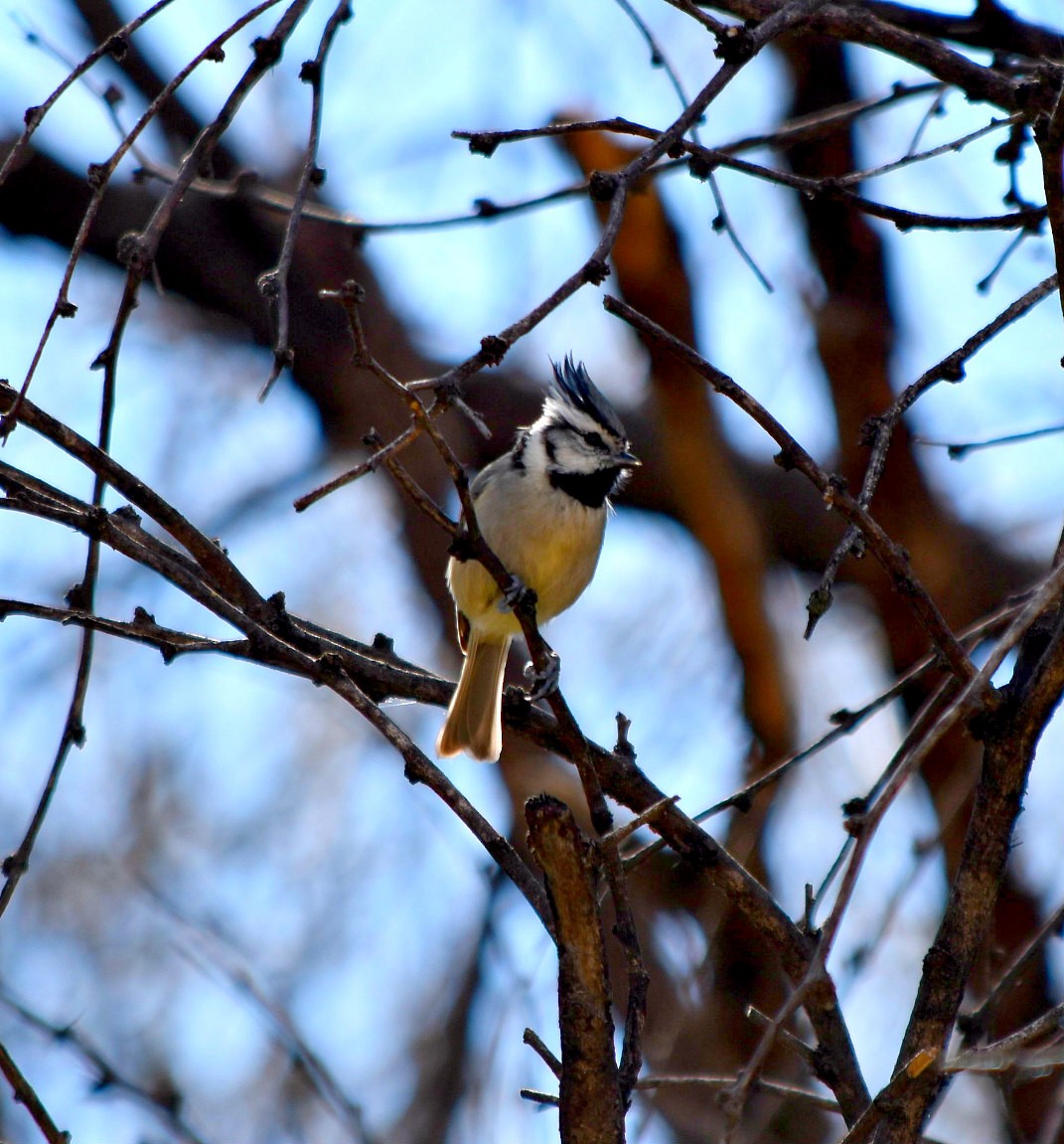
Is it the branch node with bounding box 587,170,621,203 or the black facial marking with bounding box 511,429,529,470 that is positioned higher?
the black facial marking with bounding box 511,429,529,470

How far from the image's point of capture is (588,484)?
508 centimetres

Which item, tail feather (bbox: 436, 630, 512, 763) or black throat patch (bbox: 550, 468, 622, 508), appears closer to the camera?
tail feather (bbox: 436, 630, 512, 763)

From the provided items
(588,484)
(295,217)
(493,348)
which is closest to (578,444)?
(588,484)

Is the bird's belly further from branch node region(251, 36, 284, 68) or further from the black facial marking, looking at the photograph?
branch node region(251, 36, 284, 68)

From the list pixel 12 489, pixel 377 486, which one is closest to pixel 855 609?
pixel 377 486

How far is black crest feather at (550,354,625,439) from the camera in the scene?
5.20m

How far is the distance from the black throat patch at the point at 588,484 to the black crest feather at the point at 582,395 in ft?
0.52

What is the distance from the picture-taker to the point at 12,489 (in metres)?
2.51

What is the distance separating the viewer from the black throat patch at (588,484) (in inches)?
196

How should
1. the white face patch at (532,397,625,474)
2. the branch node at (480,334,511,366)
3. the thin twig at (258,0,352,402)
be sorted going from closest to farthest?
the branch node at (480,334,511,366) → the thin twig at (258,0,352,402) → the white face patch at (532,397,625,474)

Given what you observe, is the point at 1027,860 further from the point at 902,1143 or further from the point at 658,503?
the point at 902,1143

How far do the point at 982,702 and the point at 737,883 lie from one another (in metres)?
0.58

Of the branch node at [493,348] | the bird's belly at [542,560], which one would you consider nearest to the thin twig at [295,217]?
the branch node at [493,348]

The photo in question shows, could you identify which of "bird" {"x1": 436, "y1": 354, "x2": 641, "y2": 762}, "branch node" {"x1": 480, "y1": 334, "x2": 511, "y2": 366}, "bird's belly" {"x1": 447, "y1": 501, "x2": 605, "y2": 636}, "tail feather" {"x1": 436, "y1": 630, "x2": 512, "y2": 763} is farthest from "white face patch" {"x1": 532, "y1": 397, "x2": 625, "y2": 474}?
"branch node" {"x1": 480, "y1": 334, "x2": 511, "y2": 366}
